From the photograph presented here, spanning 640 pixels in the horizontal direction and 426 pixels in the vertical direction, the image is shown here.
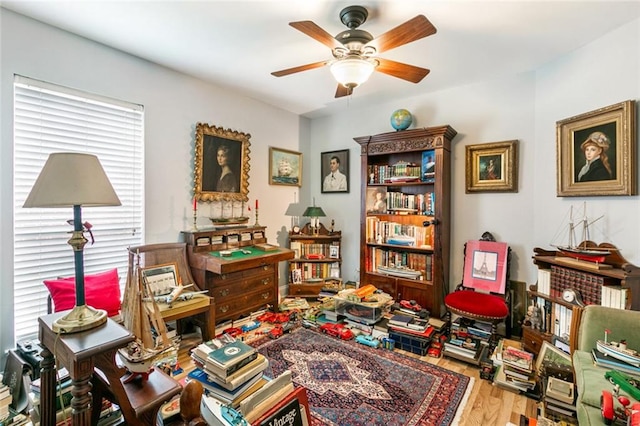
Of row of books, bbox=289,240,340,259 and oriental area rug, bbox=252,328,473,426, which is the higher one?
row of books, bbox=289,240,340,259

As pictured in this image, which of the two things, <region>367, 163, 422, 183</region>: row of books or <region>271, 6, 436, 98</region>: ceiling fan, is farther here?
<region>367, 163, 422, 183</region>: row of books

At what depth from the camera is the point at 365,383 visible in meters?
2.21

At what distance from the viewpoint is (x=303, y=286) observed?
3.95m

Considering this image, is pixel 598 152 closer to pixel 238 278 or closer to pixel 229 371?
pixel 229 371

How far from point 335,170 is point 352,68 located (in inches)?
97.3

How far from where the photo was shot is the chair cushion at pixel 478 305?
2533 mm

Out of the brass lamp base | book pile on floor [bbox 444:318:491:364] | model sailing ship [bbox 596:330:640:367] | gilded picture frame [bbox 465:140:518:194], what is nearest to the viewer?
the brass lamp base

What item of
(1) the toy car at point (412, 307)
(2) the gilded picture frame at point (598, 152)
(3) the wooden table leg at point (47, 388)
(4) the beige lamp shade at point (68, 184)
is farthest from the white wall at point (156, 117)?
(2) the gilded picture frame at point (598, 152)

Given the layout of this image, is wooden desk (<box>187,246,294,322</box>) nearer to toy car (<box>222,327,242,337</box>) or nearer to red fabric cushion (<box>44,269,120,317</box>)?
toy car (<box>222,327,242,337</box>)

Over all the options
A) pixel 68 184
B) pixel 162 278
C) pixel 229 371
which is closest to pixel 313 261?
pixel 162 278

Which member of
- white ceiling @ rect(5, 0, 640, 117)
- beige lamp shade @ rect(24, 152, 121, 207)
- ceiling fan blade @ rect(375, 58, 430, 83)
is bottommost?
beige lamp shade @ rect(24, 152, 121, 207)

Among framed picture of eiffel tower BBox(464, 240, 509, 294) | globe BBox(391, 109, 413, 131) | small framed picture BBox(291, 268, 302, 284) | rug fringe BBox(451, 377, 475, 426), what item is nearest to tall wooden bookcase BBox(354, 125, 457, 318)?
globe BBox(391, 109, 413, 131)

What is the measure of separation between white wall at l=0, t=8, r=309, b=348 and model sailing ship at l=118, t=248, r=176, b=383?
4.72ft

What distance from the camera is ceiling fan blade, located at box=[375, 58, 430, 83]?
2027mm
